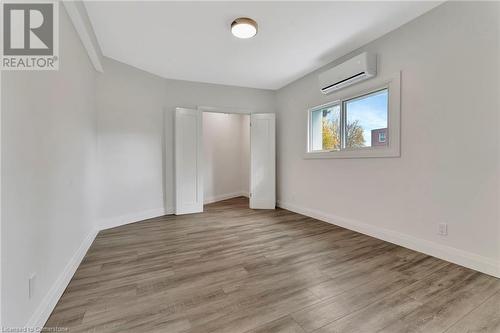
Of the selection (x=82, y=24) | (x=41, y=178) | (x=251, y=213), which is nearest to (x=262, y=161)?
(x=251, y=213)

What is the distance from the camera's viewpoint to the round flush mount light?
2291 millimetres

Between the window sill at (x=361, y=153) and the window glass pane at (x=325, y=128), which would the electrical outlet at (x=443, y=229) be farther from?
the window glass pane at (x=325, y=128)

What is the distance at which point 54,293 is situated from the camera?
151 cm

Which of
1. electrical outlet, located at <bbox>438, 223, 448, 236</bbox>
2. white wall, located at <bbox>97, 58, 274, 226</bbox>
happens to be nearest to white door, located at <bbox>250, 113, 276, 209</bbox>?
white wall, located at <bbox>97, 58, 274, 226</bbox>

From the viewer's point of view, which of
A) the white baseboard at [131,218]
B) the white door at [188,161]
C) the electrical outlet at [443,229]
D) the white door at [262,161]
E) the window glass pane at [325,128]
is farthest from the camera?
the white door at [262,161]

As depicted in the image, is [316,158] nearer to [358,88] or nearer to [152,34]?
[358,88]

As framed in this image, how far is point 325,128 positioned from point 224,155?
3013 millimetres

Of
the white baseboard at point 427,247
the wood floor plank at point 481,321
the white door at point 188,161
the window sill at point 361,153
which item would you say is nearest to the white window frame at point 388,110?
the window sill at point 361,153

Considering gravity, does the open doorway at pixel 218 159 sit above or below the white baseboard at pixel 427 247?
above

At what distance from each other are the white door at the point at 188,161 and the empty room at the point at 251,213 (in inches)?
1.1

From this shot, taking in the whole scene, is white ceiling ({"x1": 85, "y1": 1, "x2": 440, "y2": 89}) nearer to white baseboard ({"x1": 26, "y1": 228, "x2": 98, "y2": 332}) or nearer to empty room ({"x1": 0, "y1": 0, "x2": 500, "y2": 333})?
empty room ({"x1": 0, "y1": 0, "x2": 500, "y2": 333})

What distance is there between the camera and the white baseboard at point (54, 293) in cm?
128

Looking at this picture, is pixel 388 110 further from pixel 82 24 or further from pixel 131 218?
pixel 131 218

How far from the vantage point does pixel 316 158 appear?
3734mm
